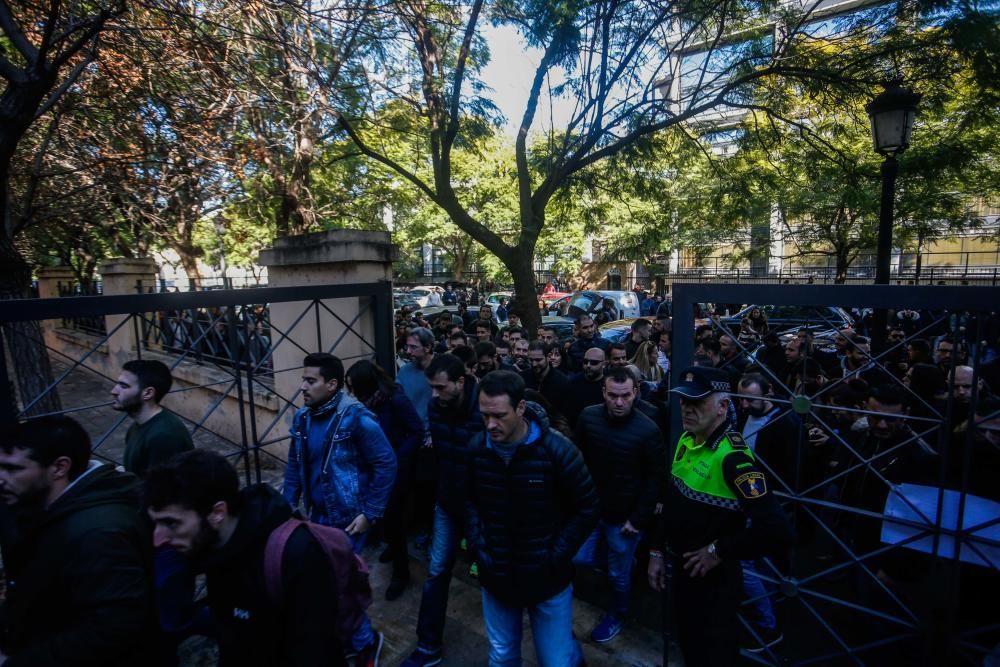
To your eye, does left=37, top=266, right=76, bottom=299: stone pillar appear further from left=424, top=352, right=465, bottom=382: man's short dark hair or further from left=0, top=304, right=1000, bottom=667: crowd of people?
left=424, top=352, right=465, bottom=382: man's short dark hair

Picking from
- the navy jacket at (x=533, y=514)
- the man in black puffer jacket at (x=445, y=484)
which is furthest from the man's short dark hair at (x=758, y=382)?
the man in black puffer jacket at (x=445, y=484)

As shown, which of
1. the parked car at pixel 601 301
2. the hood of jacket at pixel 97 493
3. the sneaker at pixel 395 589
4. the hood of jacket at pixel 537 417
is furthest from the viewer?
the parked car at pixel 601 301

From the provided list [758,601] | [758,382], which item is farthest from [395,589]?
[758,382]

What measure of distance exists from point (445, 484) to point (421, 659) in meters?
1.21

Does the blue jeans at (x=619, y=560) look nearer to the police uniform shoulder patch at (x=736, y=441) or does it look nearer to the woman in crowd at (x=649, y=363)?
the police uniform shoulder patch at (x=736, y=441)

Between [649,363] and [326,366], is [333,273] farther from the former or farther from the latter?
[649,363]

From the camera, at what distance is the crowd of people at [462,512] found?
1.90 meters

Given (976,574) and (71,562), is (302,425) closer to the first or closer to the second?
(71,562)

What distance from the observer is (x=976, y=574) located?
2492 millimetres

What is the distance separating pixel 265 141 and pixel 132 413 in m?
7.71

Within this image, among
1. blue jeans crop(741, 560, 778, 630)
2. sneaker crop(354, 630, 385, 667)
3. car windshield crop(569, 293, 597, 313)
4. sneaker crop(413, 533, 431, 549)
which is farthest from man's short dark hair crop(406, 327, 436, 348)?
car windshield crop(569, 293, 597, 313)

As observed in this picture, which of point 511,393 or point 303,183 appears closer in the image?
point 511,393

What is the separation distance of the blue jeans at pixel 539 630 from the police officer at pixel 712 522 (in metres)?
0.61

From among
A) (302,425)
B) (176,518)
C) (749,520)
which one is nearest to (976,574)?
(749,520)
